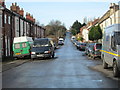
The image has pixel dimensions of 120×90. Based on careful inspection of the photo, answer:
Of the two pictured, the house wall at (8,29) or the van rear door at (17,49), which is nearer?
the van rear door at (17,49)

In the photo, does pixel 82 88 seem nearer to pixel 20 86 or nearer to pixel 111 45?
pixel 20 86

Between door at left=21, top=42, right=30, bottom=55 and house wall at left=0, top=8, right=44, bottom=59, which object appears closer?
door at left=21, top=42, right=30, bottom=55

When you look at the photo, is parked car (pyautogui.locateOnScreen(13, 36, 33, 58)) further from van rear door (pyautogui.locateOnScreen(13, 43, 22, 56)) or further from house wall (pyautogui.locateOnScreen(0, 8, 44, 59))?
house wall (pyautogui.locateOnScreen(0, 8, 44, 59))

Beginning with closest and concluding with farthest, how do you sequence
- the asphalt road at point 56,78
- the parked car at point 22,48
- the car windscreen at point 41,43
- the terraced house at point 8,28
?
the asphalt road at point 56,78, the car windscreen at point 41,43, the parked car at point 22,48, the terraced house at point 8,28

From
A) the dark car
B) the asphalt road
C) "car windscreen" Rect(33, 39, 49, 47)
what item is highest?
"car windscreen" Rect(33, 39, 49, 47)

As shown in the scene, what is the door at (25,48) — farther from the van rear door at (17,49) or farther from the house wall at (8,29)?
the house wall at (8,29)

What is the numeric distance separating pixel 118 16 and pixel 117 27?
2411cm

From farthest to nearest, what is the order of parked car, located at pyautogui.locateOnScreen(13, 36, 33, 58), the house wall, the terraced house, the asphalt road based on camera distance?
the house wall, the terraced house, parked car, located at pyautogui.locateOnScreen(13, 36, 33, 58), the asphalt road

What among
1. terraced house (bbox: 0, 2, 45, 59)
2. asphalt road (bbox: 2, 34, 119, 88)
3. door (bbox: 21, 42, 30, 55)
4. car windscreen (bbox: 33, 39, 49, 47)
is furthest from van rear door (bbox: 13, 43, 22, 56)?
asphalt road (bbox: 2, 34, 119, 88)

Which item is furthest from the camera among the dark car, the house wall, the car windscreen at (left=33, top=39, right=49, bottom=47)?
the house wall

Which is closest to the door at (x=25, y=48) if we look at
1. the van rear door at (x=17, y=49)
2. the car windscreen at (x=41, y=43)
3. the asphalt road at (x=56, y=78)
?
the van rear door at (x=17, y=49)

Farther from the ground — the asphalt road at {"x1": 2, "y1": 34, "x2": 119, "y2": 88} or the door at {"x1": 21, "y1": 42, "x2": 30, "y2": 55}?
the door at {"x1": 21, "y1": 42, "x2": 30, "y2": 55}

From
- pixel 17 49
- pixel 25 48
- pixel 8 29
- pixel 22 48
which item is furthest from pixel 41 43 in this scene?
pixel 8 29

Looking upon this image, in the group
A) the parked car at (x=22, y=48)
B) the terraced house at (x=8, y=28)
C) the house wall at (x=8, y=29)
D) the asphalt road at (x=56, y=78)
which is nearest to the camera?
the asphalt road at (x=56, y=78)
